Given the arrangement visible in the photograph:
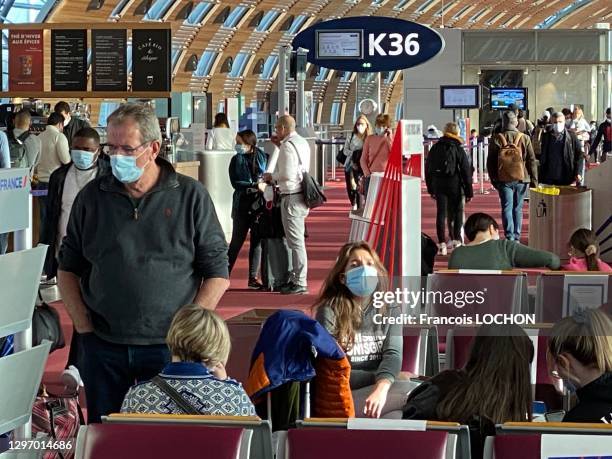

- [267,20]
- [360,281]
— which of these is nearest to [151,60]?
[360,281]

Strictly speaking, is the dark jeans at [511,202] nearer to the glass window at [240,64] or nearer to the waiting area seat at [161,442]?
the waiting area seat at [161,442]

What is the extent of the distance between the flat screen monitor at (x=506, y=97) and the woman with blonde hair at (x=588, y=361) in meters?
25.9

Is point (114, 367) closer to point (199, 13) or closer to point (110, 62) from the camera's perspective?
point (110, 62)

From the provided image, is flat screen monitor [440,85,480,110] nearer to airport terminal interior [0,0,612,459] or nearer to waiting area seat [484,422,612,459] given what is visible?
airport terminal interior [0,0,612,459]

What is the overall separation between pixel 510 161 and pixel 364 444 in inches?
485

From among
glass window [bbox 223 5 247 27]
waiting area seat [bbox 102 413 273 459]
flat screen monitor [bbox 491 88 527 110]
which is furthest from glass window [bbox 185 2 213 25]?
waiting area seat [bbox 102 413 273 459]

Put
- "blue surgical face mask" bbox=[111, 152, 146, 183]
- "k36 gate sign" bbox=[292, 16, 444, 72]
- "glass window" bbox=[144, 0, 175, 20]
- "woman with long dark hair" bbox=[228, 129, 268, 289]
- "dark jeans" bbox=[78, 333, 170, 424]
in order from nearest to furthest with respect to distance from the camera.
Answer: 1. "blue surgical face mask" bbox=[111, 152, 146, 183]
2. "dark jeans" bbox=[78, 333, 170, 424]
3. "k36 gate sign" bbox=[292, 16, 444, 72]
4. "woman with long dark hair" bbox=[228, 129, 268, 289]
5. "glass window" bbox=[144, 0, 175, 20]

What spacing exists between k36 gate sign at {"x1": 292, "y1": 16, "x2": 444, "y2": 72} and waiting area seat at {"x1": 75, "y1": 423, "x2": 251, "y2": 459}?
7.85 m

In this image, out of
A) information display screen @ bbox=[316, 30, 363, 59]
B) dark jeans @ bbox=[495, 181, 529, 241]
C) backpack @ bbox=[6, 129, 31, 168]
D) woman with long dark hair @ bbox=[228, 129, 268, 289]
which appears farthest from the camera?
dark jeans @ bbox=[495, 181, 529, 241]

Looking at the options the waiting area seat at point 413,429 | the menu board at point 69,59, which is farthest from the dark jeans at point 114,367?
the menu board at point 69,59

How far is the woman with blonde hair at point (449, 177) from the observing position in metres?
15.3

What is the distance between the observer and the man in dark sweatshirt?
4574 mm

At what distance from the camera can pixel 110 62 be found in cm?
1811

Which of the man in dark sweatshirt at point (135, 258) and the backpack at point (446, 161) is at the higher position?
the backpack at point (446, 161)
